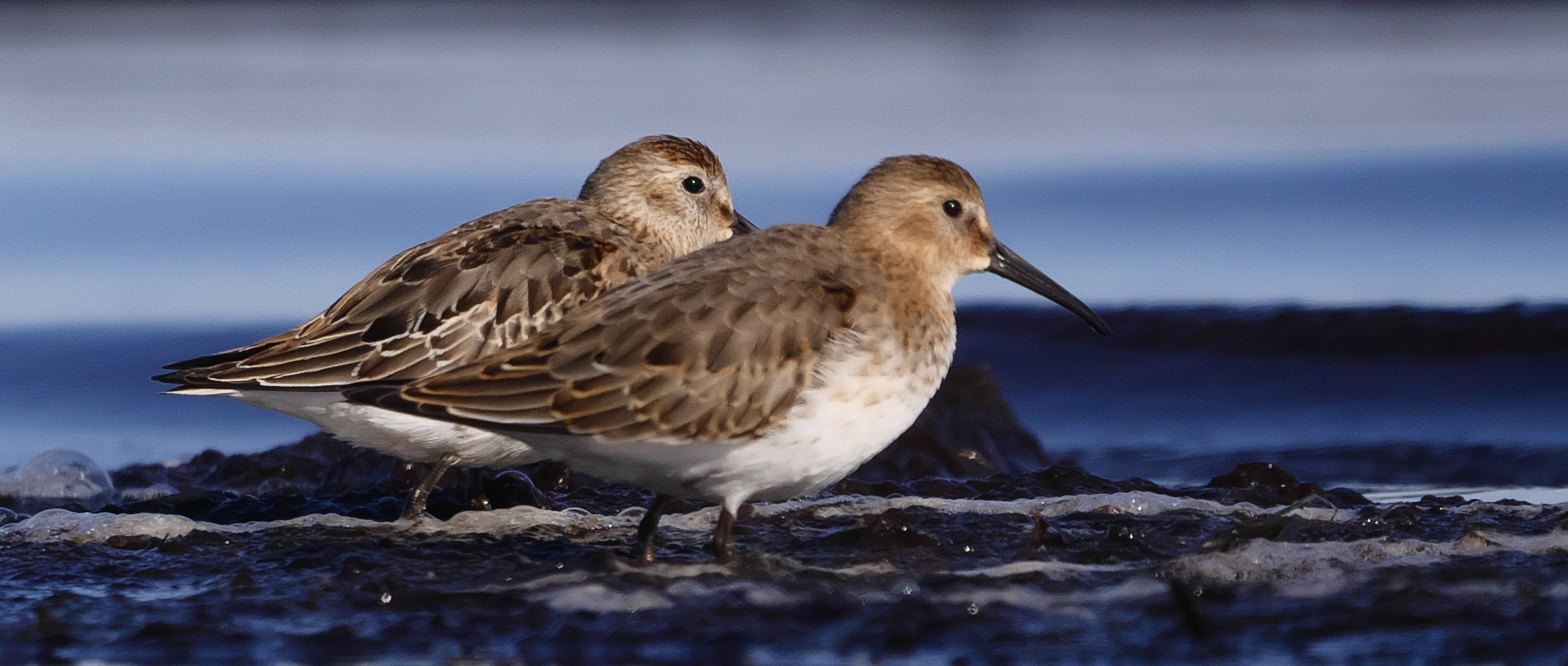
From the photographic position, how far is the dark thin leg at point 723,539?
18.9 ft

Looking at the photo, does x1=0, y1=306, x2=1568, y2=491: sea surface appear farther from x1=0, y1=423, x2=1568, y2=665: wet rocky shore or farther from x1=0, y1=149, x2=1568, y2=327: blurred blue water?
x1=0, y1=423, x2=1568, y2=665: wet rocky shore

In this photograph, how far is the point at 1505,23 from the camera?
20844 millimetres

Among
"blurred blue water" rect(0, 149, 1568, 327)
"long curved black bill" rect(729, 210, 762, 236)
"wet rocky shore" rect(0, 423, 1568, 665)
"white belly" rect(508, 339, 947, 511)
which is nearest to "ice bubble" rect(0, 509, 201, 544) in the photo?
"wet rocky shore" rect(0, 423, 1568, 665)

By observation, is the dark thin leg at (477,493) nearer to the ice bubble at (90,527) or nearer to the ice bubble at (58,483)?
the ice bubble at (90,527)

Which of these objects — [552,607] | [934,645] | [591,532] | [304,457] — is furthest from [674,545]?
A: [304,457]

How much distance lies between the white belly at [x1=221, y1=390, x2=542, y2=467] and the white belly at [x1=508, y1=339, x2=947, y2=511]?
0.68m

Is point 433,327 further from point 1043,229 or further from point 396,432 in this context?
point 1043,229

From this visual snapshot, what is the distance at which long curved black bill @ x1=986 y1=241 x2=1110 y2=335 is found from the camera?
6633 mm

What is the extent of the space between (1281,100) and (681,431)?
13.2 metres

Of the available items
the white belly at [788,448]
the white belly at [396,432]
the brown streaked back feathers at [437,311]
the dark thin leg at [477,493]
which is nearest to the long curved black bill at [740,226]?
the brown streaked back feathers at [437,311]

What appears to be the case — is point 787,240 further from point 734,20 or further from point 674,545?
point 734,20

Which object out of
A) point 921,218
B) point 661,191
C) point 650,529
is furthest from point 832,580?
point 661,191

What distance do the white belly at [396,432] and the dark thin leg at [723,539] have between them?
0.86 metres

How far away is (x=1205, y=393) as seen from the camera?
35.0 feet
